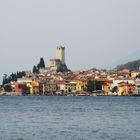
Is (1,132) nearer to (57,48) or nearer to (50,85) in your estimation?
(50,85)

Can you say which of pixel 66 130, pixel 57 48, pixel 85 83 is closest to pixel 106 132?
pixel 66 130

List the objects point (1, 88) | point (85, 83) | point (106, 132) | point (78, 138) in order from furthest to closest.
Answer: point (1, 88)
point (85, 83)
point (106, 132)
point (78, 138)

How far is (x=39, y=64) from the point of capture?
6063 inches

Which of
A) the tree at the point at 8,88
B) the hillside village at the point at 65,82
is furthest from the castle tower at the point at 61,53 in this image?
the tree at the point at 8,88

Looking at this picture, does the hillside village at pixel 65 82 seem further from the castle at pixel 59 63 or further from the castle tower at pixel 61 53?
the castle tower at pixel 61 53

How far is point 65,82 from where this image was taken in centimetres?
13850

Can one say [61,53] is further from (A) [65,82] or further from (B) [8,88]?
(A) [65,82]

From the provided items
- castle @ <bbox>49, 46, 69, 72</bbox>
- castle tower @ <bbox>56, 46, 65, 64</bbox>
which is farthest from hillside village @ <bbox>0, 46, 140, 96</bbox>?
castle tower @ <bbox>56, 46, 65, 64</bbox>

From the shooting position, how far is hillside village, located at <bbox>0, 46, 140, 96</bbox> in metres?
126

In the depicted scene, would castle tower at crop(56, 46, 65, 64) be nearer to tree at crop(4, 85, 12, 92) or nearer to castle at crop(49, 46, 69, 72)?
castle at crop(49, 46, 69, 72)

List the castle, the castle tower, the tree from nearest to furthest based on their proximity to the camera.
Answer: the tree → the castle → the castle tower

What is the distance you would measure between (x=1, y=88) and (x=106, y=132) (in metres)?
123

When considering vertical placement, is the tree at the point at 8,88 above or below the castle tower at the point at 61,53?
below

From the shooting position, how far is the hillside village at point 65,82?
12644 centimetres
